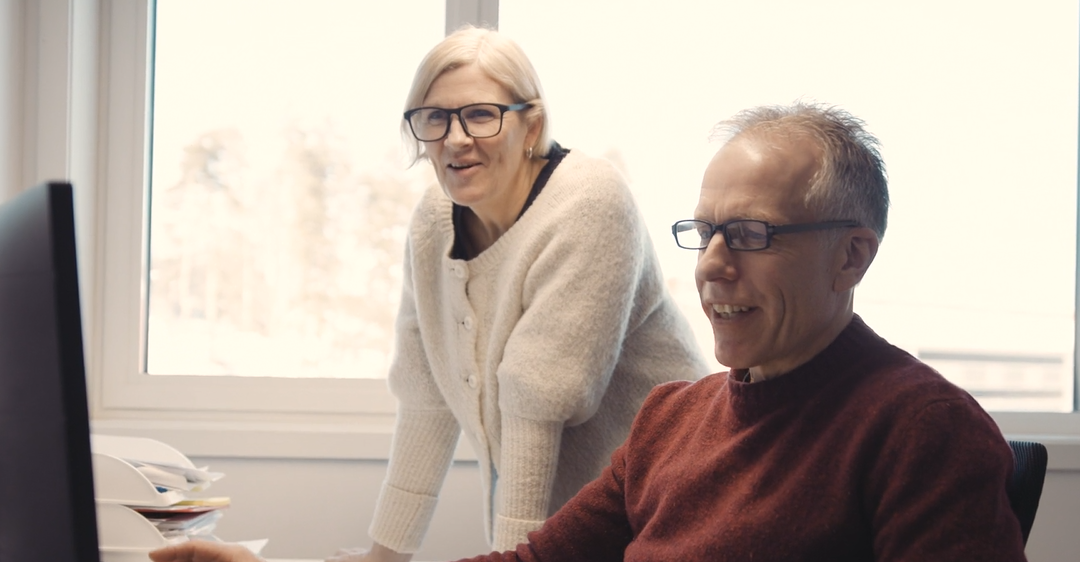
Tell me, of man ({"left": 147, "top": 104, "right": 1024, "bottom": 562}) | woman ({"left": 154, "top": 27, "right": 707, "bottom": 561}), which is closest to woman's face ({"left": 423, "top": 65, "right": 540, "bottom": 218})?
woman ({"left": 154, "top": 27, "right": 707, "bottom": 561})

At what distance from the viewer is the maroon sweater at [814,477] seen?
88 cm

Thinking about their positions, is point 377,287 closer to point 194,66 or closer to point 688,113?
point 194,66

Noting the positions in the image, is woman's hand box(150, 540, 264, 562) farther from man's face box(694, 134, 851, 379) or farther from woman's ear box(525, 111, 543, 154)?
woman's ear box(525, 111, 543, 154)

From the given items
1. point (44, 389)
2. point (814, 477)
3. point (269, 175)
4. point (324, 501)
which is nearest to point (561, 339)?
point (814, 477)

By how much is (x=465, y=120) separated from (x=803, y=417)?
2.66 ft

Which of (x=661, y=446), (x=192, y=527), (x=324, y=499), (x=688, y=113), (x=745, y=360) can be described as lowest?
(x=324, y=499)

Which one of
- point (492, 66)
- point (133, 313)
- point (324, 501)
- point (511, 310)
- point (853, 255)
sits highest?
point (492, 66)

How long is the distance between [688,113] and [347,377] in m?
1.19

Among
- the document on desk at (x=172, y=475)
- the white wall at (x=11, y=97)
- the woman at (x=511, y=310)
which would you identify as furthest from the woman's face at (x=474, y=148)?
the white wall at (x=11, y=97)

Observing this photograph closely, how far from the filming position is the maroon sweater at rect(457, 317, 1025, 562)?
34.5 inches

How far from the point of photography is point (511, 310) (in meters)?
1.61

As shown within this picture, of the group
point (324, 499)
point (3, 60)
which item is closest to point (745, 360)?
point (324, 499)

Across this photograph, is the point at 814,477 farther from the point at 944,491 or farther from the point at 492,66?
the point at 492,66

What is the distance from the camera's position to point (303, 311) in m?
2.73
